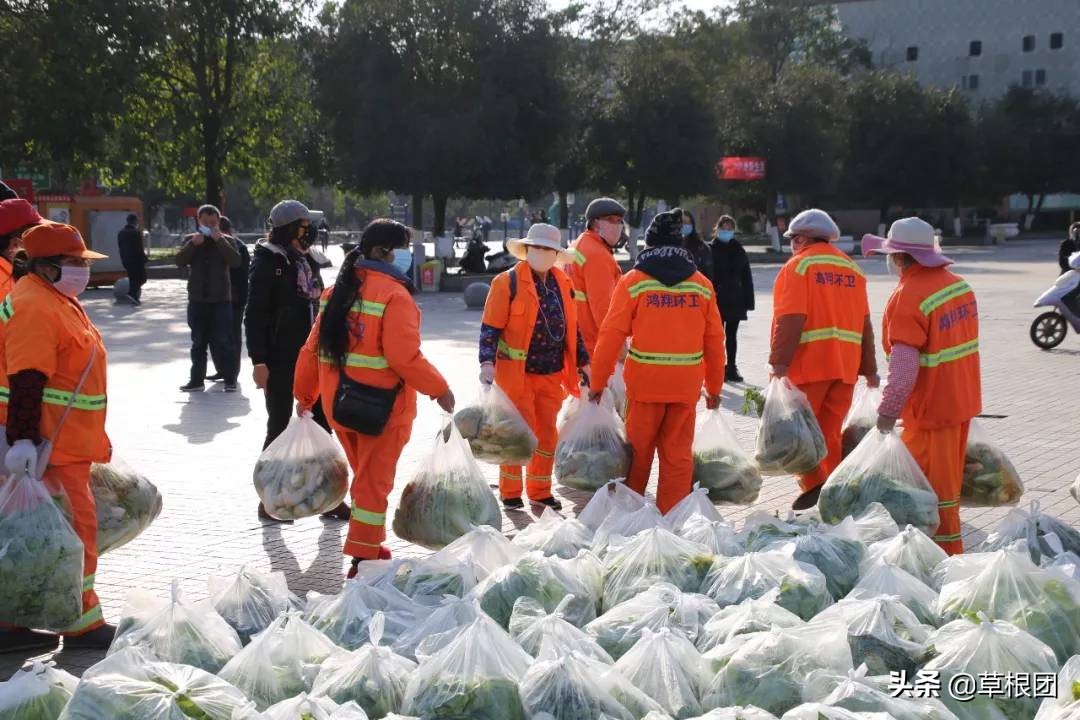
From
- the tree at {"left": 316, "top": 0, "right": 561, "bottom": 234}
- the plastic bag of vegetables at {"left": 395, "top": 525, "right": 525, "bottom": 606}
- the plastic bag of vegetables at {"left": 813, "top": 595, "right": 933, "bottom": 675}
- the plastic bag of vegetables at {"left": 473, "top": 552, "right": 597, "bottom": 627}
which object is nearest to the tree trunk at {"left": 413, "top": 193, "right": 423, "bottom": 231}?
the tree at {"left": 316, "top": 0, "right": 561, "bottom": 234}

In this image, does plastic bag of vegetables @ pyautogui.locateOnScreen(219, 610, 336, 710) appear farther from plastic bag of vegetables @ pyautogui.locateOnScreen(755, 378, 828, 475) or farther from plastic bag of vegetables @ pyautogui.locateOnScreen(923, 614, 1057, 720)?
plastic bag of vegetables @ pyautogui.locateOnScreen(755, 378, 828, 475)

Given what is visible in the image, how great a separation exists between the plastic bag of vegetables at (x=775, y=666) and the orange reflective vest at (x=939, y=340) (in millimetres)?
2371

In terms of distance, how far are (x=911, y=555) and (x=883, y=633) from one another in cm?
99

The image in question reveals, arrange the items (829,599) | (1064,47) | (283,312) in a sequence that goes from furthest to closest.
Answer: (1064,47) < (283,312) < (829,599)

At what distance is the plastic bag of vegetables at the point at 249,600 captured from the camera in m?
4.39

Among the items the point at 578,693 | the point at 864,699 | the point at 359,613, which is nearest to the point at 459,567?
the point at 359,613

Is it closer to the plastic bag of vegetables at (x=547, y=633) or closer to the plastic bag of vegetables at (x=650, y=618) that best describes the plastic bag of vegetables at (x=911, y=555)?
the plastic bag of vegetables at (x=650, y=618)

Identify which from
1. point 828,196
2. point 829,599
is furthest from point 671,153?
point 829,599

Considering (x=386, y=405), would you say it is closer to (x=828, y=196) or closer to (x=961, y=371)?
(x=961, y=371)

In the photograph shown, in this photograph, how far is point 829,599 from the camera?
443cm

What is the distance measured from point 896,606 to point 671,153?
36648mm

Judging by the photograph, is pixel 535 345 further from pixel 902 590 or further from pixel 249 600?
pixel 902 590

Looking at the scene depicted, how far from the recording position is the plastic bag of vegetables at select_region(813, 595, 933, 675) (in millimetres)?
3775

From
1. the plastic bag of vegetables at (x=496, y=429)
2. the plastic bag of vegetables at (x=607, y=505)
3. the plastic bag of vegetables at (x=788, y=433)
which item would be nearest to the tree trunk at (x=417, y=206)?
the plastic bag of vegetables at (x=496, y=429)
